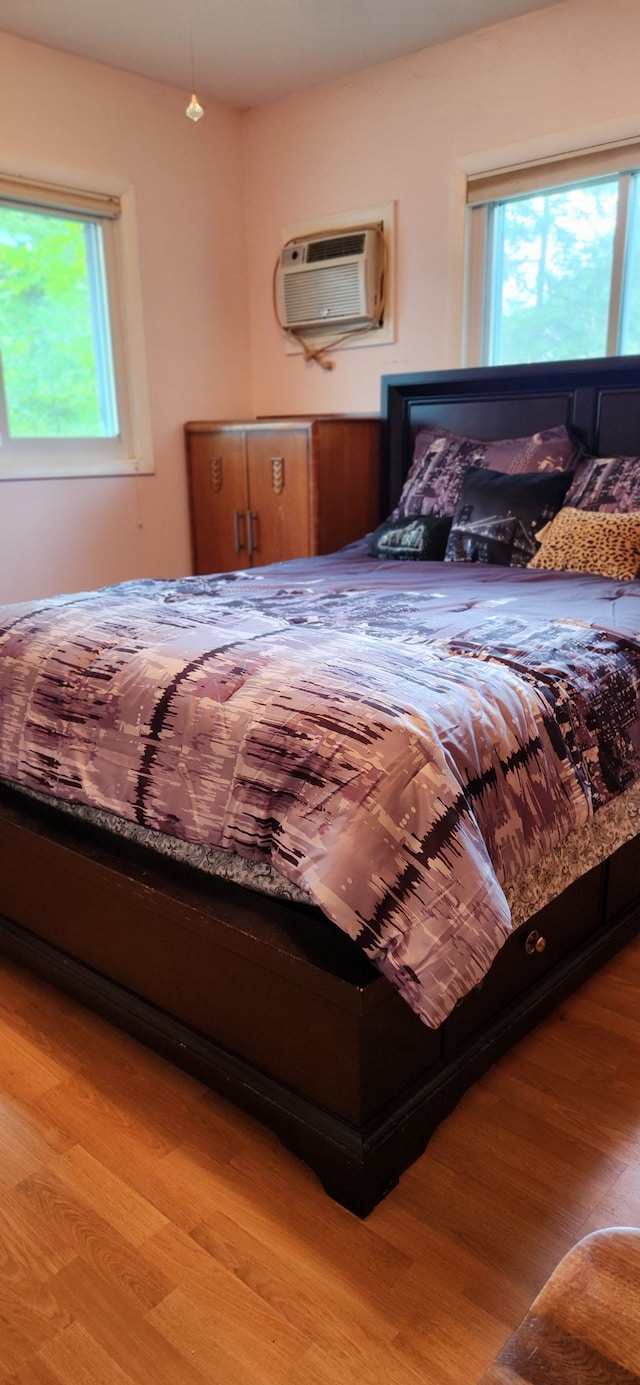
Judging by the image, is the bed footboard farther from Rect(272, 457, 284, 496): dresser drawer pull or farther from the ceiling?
the ceiling

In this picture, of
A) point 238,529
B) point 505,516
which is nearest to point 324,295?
point 238,529

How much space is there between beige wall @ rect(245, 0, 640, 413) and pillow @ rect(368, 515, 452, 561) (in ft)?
2.86

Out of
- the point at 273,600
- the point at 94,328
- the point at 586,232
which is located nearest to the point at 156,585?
the point at 273,600

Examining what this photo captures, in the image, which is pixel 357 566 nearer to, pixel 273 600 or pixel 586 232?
pixel 273 600

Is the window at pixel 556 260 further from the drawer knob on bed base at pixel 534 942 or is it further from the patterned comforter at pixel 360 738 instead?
the drawer knob on bed base at pixel 534 942

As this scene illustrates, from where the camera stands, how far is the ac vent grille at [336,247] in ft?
11.6

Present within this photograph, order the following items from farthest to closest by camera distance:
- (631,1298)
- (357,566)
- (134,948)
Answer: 1. (357,566)
2. (134,948)
3. (631,1298)

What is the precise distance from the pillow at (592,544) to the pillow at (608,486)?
1.9 inches

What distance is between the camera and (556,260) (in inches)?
125

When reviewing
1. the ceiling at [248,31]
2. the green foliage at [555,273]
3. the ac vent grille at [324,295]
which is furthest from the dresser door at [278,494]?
the ceiling at [248,31]

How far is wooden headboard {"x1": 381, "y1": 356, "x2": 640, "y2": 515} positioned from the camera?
2867mm

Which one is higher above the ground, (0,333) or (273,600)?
(0,333)

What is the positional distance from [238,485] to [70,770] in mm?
2431

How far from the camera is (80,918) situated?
5.41ft
